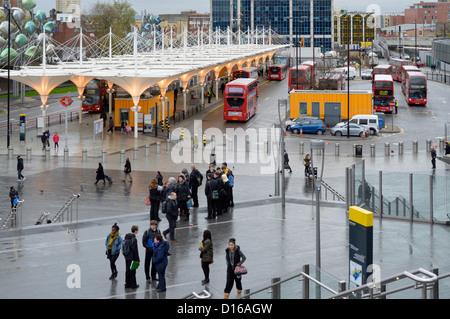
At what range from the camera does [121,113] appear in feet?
162

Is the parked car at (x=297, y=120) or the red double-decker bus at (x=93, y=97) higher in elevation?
the red double-decker bus at (x=93, y=97)

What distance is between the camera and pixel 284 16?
167375 mm

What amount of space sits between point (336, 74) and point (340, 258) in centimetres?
5528

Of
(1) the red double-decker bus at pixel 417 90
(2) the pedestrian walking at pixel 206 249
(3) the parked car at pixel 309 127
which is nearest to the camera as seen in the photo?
(2) the pedestrian walking at pixel 206 249

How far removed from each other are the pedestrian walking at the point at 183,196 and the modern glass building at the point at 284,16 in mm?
141981

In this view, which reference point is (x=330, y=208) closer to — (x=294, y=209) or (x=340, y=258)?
(x=294, y=209)

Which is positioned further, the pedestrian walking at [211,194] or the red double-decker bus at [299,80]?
the red double-decker bus at [299,80]

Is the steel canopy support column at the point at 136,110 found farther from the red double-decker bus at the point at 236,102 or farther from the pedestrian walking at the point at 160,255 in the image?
the pedestrian walking at the point at 160,255

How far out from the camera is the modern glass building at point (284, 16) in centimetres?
16400

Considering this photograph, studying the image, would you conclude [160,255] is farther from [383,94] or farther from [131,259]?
[383,94]

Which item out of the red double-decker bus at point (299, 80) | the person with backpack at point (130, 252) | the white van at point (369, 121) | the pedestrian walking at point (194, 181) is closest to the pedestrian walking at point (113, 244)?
the person with backpack at point (130, 252)

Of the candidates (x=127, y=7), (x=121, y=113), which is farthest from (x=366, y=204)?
(x=127, y=7)

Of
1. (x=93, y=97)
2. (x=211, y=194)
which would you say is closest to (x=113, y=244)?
(x=211, y=194)

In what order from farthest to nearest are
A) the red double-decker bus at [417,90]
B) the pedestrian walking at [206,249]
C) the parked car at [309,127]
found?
the red double-decker bus at [417,90] → the parked car at [309,127] → the pedestrian walking at [206,249]
